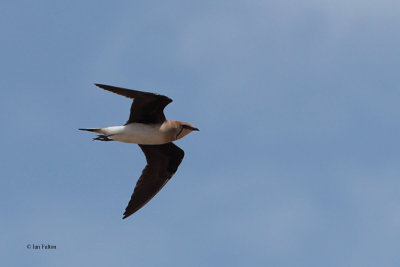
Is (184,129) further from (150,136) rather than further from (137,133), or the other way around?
(137,133)

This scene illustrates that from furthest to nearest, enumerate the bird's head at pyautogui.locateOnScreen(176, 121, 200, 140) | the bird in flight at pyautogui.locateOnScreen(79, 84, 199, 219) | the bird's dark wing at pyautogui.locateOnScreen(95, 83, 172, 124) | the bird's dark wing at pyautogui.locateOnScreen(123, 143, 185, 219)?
the bird's dark wing at pyautogui.locateOnScreen(123, 143, 185, 219)
the bird's head at pyautogui.locateOnScreen(176, 121, 200, 140)
the bird in flight at pyautogui.locateOnScreen(79, 84, 199, 219)
the bird's dark wing at pyautogui.locateOnScreen(95, 83, 172, 124)

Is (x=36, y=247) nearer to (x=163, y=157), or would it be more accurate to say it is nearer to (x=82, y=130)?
(x=82, y=130)

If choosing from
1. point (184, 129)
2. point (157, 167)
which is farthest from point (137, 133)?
point (157, 167)

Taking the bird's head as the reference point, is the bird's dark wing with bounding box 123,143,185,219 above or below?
below

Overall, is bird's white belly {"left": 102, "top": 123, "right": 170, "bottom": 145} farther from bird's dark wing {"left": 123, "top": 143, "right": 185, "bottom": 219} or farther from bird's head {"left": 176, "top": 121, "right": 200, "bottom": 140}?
bird's dark wing {"left": 123, "top": 143, "right": 185, "bottom": 219}

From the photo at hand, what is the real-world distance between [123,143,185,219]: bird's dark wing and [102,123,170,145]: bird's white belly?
1080 millimetres

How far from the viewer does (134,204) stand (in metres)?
16.0

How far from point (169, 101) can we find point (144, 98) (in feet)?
1.72

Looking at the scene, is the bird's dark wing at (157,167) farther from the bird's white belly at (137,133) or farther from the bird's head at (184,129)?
the bird's white belly at (137,133)

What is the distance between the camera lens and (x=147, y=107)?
49.8ft

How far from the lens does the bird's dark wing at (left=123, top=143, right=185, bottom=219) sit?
16266 mm

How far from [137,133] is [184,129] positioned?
1.18 metres

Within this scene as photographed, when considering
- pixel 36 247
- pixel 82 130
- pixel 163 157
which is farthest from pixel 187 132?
pixel 36 247

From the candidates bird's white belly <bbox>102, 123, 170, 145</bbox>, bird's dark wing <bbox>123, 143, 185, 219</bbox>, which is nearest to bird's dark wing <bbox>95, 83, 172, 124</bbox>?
bird's white belly <bbox>102, 123, 170, 145</bbox>
